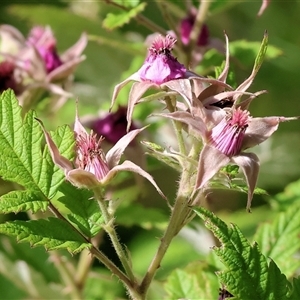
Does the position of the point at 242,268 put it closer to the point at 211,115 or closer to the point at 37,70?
the point at 211,115

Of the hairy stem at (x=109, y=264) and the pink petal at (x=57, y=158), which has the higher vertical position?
the pink petal at (x=57, y=158)

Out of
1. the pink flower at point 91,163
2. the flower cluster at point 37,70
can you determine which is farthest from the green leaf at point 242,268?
the flower cluster at point 37,70

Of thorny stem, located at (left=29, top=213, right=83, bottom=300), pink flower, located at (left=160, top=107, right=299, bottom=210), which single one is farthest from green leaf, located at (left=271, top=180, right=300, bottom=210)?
pink flower, located at (left=160, top=107, right=299, bottom=210)

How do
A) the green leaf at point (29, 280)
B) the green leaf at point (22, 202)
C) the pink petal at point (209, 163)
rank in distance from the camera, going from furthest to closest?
the green leaf at point (29, 280)
the green leaf at point (22, 202)
the pink petal at point (209, 163)

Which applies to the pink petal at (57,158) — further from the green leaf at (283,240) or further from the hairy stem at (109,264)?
the green leaf at (283,240)

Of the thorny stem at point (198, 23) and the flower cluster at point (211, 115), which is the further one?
the thorny stem at point (198, 23)

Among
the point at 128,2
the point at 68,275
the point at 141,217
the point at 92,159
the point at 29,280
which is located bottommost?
the point at 29,280

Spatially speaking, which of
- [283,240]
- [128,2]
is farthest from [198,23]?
[283,240]
